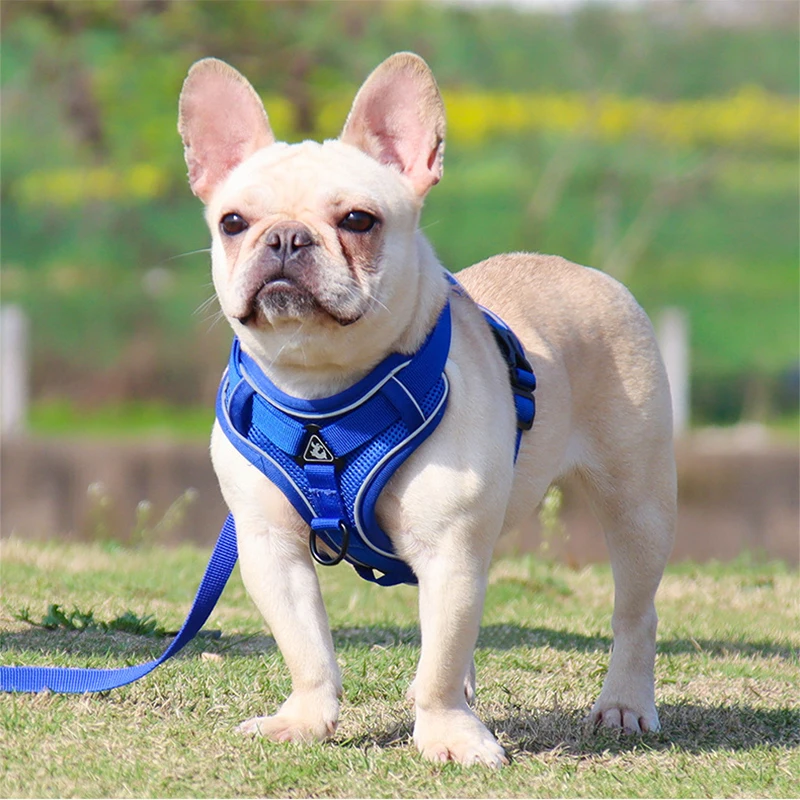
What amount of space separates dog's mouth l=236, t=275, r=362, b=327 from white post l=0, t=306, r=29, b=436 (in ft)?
28.9

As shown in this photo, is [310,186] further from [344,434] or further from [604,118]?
[604,118]

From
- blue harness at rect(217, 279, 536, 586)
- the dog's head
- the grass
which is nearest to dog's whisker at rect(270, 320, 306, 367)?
Answer: the dog's head

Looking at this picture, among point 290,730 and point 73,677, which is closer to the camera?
point 290,730

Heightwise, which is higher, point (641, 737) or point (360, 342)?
point (360, 342)

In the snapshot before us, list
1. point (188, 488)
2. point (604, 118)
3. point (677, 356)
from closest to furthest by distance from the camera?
point (188, 488) < point (677, 356) < point (604, 118)

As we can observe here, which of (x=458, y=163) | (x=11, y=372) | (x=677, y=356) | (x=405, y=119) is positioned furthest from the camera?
(x=458, y=163)

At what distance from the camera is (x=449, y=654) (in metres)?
3.39

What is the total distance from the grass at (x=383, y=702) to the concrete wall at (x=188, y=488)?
11.5ft

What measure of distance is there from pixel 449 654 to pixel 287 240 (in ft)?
3.77

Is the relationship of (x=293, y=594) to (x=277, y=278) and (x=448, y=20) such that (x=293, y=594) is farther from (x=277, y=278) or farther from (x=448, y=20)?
(x=448, y=20)

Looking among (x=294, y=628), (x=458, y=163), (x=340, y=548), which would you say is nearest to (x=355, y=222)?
(x=340, y=548)

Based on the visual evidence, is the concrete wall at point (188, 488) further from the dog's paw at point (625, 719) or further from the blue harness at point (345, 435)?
the blue harness at point (345, 435)

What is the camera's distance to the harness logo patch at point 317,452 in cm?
341

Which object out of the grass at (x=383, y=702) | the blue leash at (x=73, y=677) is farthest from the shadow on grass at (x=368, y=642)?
the blue leash at (x=73, y=677)
